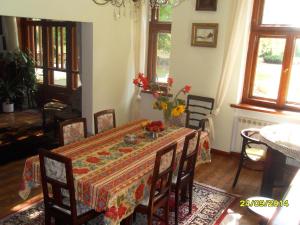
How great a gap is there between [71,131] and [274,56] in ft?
10.2

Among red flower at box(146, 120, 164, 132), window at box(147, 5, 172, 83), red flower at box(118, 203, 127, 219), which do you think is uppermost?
window at box(147, 5, 172, 83)

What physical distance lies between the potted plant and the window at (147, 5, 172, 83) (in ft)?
6.64

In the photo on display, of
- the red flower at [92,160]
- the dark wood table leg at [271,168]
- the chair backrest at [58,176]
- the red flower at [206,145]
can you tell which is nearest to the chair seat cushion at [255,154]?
the dark wood table leg at [271,168]

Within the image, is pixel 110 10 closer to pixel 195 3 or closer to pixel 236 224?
pixel 195 3

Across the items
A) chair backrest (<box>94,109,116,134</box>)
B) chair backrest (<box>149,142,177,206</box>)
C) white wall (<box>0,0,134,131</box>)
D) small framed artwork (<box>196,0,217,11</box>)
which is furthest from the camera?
small framed artwork (<box>196,0,217,11</box>)

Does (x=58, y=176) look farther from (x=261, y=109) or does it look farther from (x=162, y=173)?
(x=261, y=109)

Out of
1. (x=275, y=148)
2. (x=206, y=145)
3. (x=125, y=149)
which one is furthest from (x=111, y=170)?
(x=275, y=148)

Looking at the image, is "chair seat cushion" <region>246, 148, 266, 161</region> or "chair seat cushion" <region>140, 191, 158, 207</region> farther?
"chair seat cushion" <region>246, 148, 266, 161</region>

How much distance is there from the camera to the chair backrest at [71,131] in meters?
2.97

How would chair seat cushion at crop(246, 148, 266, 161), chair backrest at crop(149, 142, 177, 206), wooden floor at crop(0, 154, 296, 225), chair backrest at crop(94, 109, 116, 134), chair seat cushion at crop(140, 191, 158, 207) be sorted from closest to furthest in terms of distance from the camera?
chair backrest at crop(149, 142, 177, 206), chair seat cushion at crop(140, 191, 158, 207), wooden floor at crop(0, 154, 296, 225), chair backrest at crop(94, 109, 116, 134), chair seat cushion at crop(246, 148, 266, 161)

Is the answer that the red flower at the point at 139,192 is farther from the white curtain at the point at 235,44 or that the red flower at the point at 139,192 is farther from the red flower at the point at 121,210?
the white curtain at the point at 235,44

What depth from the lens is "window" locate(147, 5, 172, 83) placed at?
17.8 ft

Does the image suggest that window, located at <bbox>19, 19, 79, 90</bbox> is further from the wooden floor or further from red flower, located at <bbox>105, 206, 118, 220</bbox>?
red flower, located at <bbox>105, 206, 118, 220</bbox>

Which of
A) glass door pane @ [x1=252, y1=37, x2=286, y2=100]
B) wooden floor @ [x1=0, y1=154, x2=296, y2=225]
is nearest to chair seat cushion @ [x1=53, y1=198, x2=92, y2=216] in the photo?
wooden floor @ [x1=0, y1=154, x2=296, y2=225]
